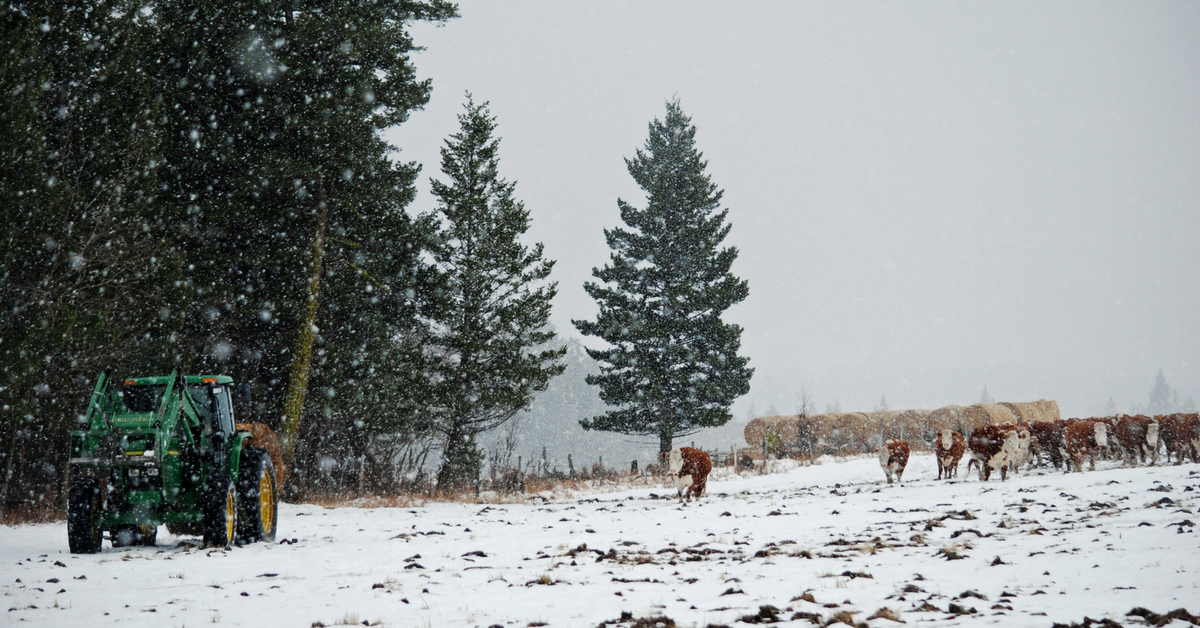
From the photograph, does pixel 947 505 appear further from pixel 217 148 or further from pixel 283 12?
pixel 283 12

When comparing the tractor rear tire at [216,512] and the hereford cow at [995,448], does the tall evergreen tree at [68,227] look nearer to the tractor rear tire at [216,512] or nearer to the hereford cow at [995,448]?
the tractor rear tire at [216,512]

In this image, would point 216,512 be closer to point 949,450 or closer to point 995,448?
point 995,448

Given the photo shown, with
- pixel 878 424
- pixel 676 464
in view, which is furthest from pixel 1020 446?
pixel 878 424

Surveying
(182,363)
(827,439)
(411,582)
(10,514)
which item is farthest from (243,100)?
(827,439)

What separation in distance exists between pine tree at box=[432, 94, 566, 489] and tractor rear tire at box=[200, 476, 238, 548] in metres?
12.7

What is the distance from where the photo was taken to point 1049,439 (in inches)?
841

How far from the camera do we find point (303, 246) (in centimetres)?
2019

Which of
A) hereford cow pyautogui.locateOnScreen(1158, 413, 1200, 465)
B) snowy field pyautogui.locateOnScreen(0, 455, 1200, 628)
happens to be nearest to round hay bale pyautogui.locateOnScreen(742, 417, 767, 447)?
hereford cow pyautogui.locateOnScreen(1158, 413, 1200, 465)

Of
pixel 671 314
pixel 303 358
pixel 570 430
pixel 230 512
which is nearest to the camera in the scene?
pixel 230 512

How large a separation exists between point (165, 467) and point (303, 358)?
9.54m

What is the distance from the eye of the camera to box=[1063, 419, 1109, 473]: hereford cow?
20.2 metres

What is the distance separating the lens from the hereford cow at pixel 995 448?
1930 centimetres

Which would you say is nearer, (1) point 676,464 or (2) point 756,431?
(1) point 676,464

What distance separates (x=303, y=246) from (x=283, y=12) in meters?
6.04
